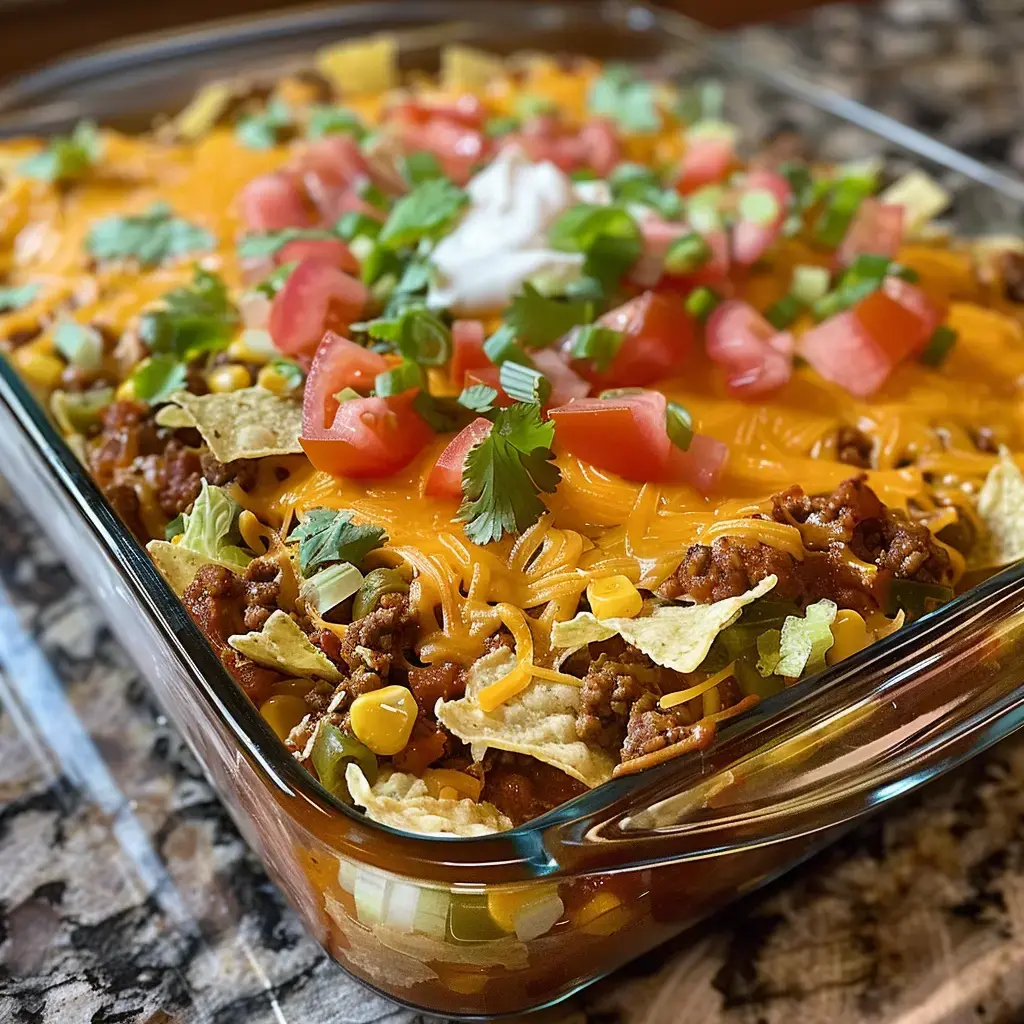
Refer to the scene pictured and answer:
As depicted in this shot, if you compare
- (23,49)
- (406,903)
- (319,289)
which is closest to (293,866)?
(406,903)

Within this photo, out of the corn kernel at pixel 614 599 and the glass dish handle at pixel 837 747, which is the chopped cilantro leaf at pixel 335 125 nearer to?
the corn kernel at pixel 614 599

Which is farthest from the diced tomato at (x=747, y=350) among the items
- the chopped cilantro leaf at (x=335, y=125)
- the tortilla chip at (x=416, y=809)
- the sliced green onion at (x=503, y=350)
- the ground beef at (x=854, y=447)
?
the chopped cilantro leaf at (x=335, y=125)

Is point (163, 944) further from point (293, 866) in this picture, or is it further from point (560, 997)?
point (560, 997)

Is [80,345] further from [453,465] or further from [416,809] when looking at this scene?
[416,809]

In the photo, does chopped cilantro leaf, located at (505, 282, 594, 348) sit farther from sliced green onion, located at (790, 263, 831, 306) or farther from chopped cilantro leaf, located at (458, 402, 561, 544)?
sliced green onion, located at (790, 263, 831, 306)

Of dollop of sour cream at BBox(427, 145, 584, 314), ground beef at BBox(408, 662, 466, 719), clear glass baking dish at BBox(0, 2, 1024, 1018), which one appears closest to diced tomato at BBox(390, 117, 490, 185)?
dollop of sour cream at BBox(427, 145, 584, 314)

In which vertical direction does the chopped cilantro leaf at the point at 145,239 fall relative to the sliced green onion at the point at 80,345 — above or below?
above

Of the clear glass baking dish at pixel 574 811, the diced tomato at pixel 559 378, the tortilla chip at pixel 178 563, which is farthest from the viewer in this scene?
the diced tomato at pixel 559 378

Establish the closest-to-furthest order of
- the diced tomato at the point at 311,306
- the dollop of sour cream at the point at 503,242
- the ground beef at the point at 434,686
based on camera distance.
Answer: the ground beef at the point at 434,686, the diced tomato at the point at 311,306, the dollop of sour cream at the point at 503,242
